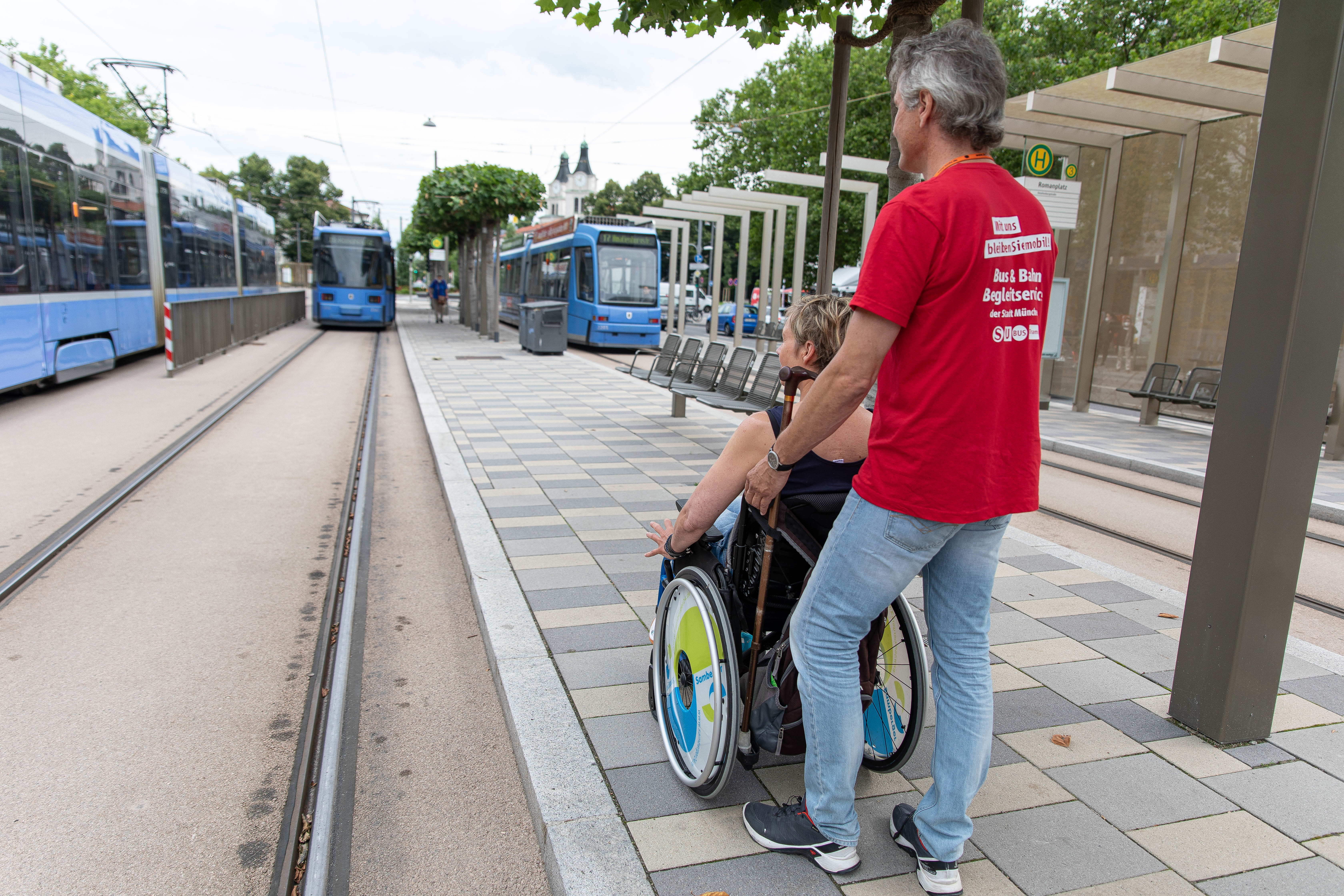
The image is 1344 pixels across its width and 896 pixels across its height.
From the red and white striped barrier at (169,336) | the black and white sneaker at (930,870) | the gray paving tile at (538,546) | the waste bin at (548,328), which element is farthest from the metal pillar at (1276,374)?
the waste bin at (548,328)

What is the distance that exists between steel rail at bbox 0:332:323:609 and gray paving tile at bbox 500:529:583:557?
240cm

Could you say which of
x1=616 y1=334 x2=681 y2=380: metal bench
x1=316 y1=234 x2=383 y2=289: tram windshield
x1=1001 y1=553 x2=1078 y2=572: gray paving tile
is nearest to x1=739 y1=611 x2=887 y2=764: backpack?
x1=1001 y1=553 x2=1078 y2=572: gray paving tile

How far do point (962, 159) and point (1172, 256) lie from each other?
12.3 meters

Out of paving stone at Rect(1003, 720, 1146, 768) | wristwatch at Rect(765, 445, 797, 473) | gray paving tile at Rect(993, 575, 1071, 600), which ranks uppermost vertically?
wristwatch at Rect(765, 445, 797, 473)

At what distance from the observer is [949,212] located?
1.83m

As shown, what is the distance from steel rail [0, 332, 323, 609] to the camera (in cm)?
462

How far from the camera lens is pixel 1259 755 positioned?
2836 millimetres

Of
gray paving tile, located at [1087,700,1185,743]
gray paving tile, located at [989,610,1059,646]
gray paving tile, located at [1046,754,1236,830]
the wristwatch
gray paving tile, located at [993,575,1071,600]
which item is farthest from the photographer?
gray paving tile, located at [993,575,1071,600]

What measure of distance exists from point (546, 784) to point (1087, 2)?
31557 millimetres

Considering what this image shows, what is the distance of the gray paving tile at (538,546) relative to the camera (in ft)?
16.3

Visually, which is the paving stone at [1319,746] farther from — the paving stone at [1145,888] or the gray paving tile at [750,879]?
the gray paving tile at [750,879]

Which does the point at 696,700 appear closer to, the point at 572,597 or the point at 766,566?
the point at 766,566

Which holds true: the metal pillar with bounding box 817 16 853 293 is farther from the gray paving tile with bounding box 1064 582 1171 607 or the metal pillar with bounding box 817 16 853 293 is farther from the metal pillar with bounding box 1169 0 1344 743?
the metal pillar with bounding box 1169 0 1344 743

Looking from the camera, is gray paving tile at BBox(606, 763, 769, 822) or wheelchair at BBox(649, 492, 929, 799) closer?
wheelchair at BBox(649, 492, 929, 799)
